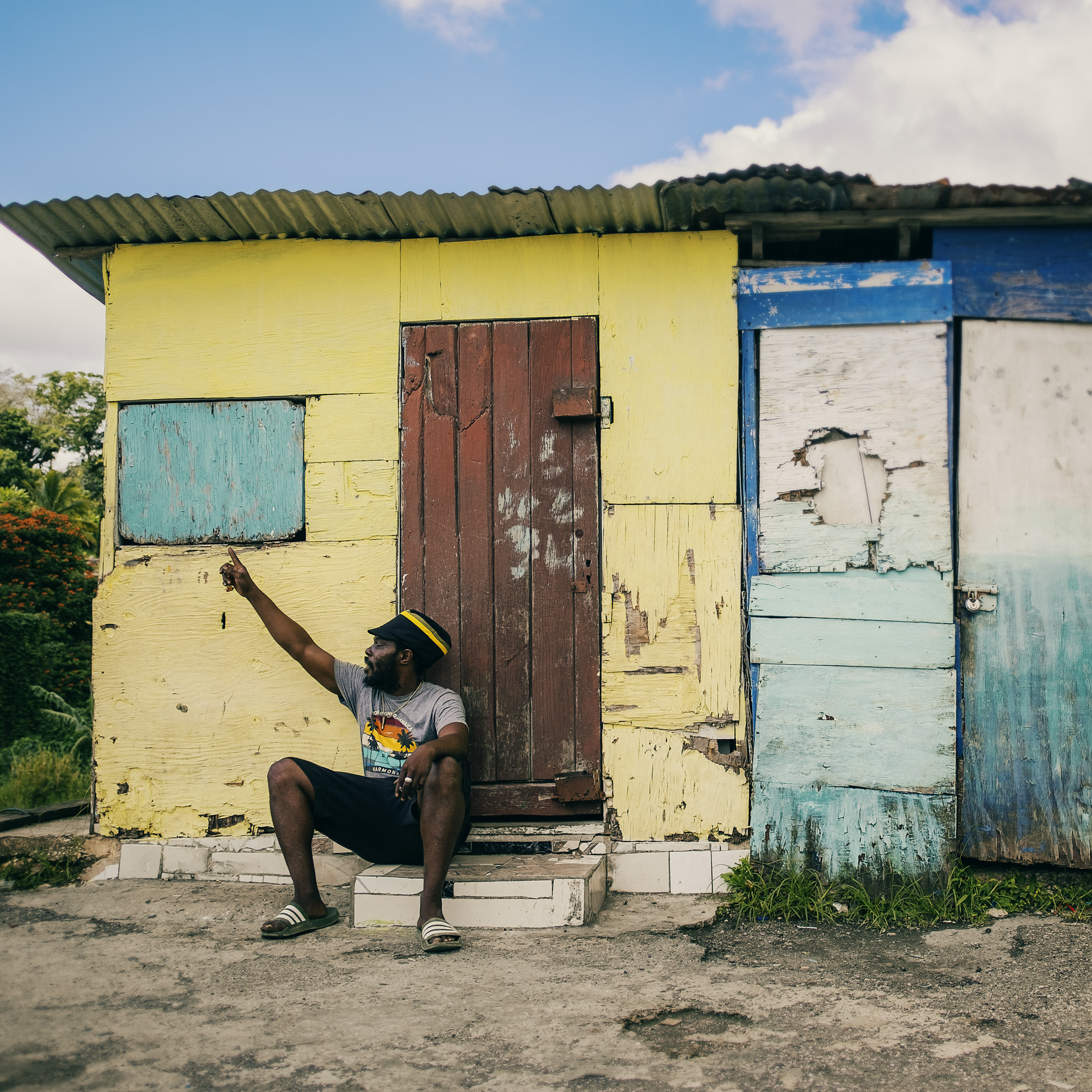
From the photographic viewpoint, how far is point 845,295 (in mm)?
4035

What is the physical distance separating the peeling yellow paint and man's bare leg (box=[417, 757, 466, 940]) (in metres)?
0.87

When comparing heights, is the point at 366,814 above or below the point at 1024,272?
below

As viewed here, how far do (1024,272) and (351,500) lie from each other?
3.38 meters

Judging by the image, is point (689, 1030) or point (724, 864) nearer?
point (689, 1030)

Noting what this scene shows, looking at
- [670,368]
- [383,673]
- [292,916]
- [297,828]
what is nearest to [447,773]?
[383,673]

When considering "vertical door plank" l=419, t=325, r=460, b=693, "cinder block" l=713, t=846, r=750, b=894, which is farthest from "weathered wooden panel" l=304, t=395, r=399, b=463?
"cinder block" l=713, t=846, r=750, b=894

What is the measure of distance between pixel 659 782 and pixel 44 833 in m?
3.22

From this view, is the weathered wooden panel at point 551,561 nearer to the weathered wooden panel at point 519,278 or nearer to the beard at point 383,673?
the weathered wooden panel at point 519,278

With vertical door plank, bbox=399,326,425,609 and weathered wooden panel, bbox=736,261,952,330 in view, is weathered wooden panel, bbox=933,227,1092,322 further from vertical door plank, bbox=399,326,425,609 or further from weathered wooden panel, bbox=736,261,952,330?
vertical door plank, bbox=399,326,425,609

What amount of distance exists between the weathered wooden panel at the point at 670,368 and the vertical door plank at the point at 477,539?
23.1 inches

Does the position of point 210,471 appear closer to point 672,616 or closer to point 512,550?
point 512,550

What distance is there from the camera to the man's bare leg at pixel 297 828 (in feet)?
11.7

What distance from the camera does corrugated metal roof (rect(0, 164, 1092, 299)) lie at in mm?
3730

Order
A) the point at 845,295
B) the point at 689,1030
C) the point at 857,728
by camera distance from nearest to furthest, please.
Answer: the point at 689,1030
the point at 857,728
the point at 845,295
